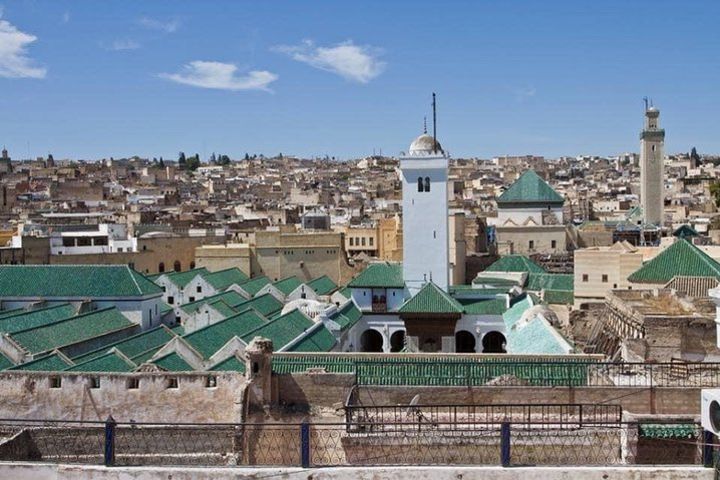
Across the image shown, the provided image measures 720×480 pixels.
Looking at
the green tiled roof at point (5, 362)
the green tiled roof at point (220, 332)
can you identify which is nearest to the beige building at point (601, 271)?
the green tiled roof at point (220, 332)

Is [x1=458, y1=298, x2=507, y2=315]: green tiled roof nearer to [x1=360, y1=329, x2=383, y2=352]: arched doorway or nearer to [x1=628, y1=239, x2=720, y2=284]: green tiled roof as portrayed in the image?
[x1=360, y1=329, x2=383, y2=352]: arched doorway

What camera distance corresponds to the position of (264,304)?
2089 centimetres

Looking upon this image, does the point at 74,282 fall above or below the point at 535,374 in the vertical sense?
above


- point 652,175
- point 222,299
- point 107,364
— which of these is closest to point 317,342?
point 107,364

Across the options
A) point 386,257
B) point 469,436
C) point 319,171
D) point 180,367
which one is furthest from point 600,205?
point 469,436

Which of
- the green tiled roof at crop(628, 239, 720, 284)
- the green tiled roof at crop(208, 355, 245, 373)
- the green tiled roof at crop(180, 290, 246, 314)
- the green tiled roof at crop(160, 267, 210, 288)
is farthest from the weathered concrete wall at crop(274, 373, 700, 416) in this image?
the green tiled roof at crop(160, 267, 210, 288)

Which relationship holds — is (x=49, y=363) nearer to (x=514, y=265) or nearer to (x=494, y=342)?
(x=494, y=342)

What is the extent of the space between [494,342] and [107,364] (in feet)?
30.7

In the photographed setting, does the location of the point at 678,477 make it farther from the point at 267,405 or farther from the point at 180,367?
the point at 180,367

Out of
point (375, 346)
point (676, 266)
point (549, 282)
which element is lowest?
point (375, 346)

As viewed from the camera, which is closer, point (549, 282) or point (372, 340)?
point (372, 340)

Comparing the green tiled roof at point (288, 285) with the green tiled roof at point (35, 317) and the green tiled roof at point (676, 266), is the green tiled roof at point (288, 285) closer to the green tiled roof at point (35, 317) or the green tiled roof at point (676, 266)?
the green tiled roof at point (35, 317)

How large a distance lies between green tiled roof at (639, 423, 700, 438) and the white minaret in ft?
39.2

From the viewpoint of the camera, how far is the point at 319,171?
87812 millimetres
